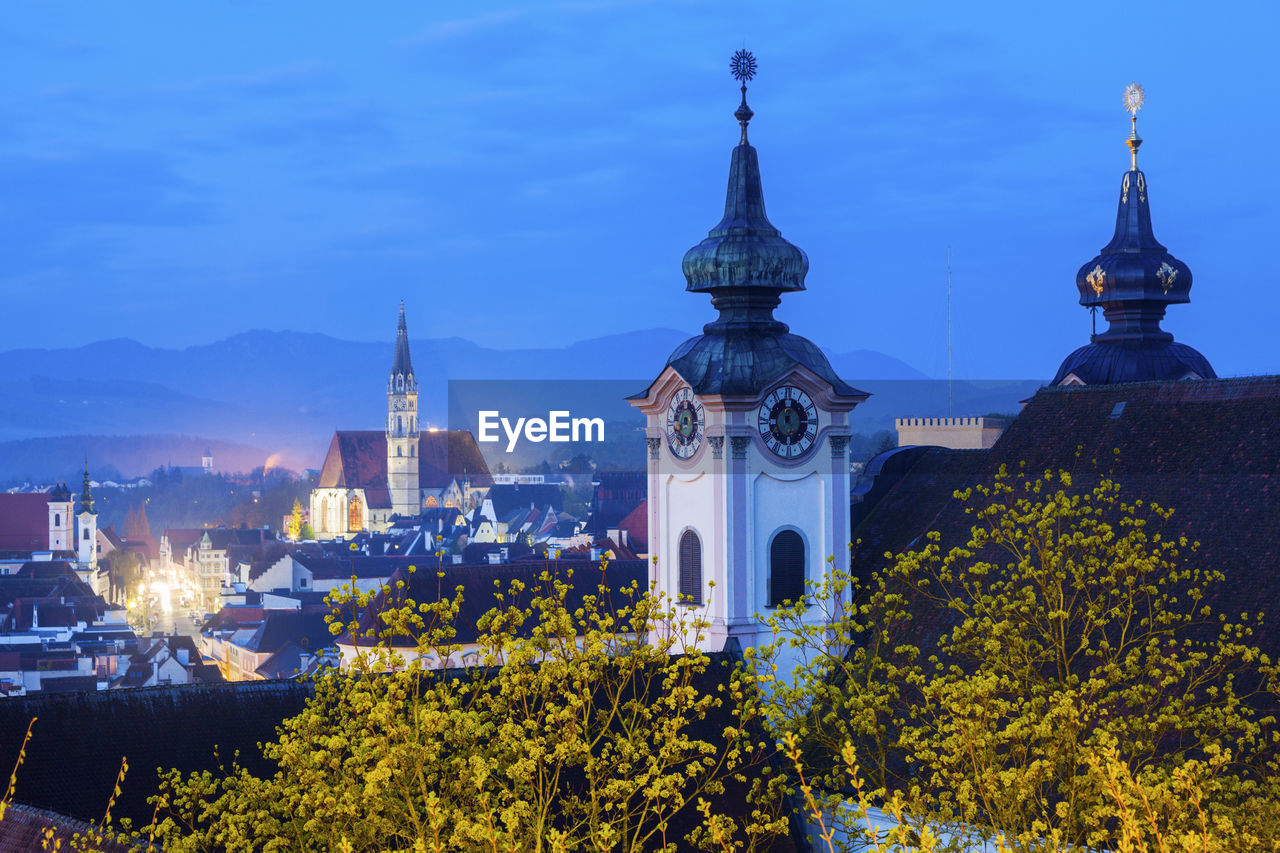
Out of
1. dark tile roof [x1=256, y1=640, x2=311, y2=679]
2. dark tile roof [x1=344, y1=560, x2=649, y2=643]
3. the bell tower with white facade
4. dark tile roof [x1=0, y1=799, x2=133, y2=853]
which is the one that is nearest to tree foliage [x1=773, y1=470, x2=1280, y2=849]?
dark tile roof [x1=0, y1=799, x2=133, y2=853]

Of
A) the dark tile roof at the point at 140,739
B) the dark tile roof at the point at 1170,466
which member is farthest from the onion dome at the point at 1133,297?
the dark tile roof at the point at 140,739

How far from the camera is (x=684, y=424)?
32719 millimetres

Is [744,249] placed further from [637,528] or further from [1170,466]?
[637,528]

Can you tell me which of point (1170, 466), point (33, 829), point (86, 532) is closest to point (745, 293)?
point (1170, 466)

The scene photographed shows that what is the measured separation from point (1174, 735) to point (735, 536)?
1128 cm

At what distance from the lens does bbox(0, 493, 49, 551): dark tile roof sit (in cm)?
16775

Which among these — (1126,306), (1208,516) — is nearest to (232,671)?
(1126,306)

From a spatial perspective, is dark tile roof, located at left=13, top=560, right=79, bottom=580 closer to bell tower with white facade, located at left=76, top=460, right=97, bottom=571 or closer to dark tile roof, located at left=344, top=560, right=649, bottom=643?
bell tower with white facade, located at left=76, top=460, right=97, bottom=571

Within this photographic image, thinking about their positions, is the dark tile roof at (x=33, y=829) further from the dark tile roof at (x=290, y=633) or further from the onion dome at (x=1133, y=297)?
the dark tile roof at (x=290, y=633)

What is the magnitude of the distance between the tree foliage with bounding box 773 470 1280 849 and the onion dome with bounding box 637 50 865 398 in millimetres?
5484

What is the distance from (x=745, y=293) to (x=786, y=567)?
5.24m

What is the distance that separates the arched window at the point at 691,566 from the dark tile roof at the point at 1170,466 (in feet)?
10.4

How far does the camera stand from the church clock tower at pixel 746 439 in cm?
3172

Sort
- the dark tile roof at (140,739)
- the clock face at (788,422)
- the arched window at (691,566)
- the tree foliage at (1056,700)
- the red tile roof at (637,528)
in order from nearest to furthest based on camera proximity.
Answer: the tree foliage at (1056,700) < the dark tile roof at (140,739) < the clock face at (788,422) < the arched window at (691,566) < the red tile roof at (637,528)
